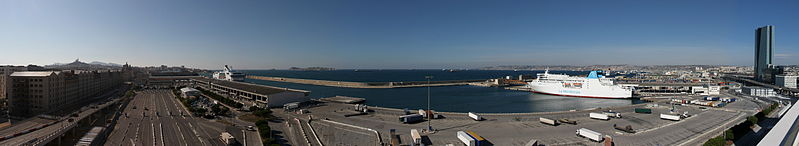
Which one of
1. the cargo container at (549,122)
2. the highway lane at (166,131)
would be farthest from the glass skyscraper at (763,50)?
the highway lane at (166,131)

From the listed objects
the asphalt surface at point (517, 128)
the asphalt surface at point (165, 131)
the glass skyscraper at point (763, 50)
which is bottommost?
the asphalt surface at point (165, 131)

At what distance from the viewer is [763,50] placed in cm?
7919

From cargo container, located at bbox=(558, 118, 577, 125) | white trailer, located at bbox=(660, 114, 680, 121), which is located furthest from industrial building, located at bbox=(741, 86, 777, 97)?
cargo container, located at bbox=(558, 118, 577, 125)

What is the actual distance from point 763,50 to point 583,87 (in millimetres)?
67406

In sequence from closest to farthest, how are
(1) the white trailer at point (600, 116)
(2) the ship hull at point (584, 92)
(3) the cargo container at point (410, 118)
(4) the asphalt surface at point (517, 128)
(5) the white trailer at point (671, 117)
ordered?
(4) the asphalt surface at point (517, 128) < (3) the cargo container at point (410, 118) < (5) the white trailer at point (671, 117) < (1) the white trailer at point (600, 116) < (2) the ship hull at point (584, 92)

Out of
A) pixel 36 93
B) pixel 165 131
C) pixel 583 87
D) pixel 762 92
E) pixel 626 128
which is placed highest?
pixel 36 93

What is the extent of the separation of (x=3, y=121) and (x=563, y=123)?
37.3 metres

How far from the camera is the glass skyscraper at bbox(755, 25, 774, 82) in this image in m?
77.0

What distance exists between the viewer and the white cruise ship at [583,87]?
1826 inches

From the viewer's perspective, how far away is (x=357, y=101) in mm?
41312

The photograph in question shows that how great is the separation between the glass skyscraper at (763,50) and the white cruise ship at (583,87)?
196ft

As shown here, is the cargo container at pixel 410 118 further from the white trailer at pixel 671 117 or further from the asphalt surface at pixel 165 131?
the white trailer at pixel 671 117

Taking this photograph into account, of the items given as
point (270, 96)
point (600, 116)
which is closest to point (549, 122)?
point (600, 116)

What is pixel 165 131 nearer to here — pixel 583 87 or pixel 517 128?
pixel 517 128
